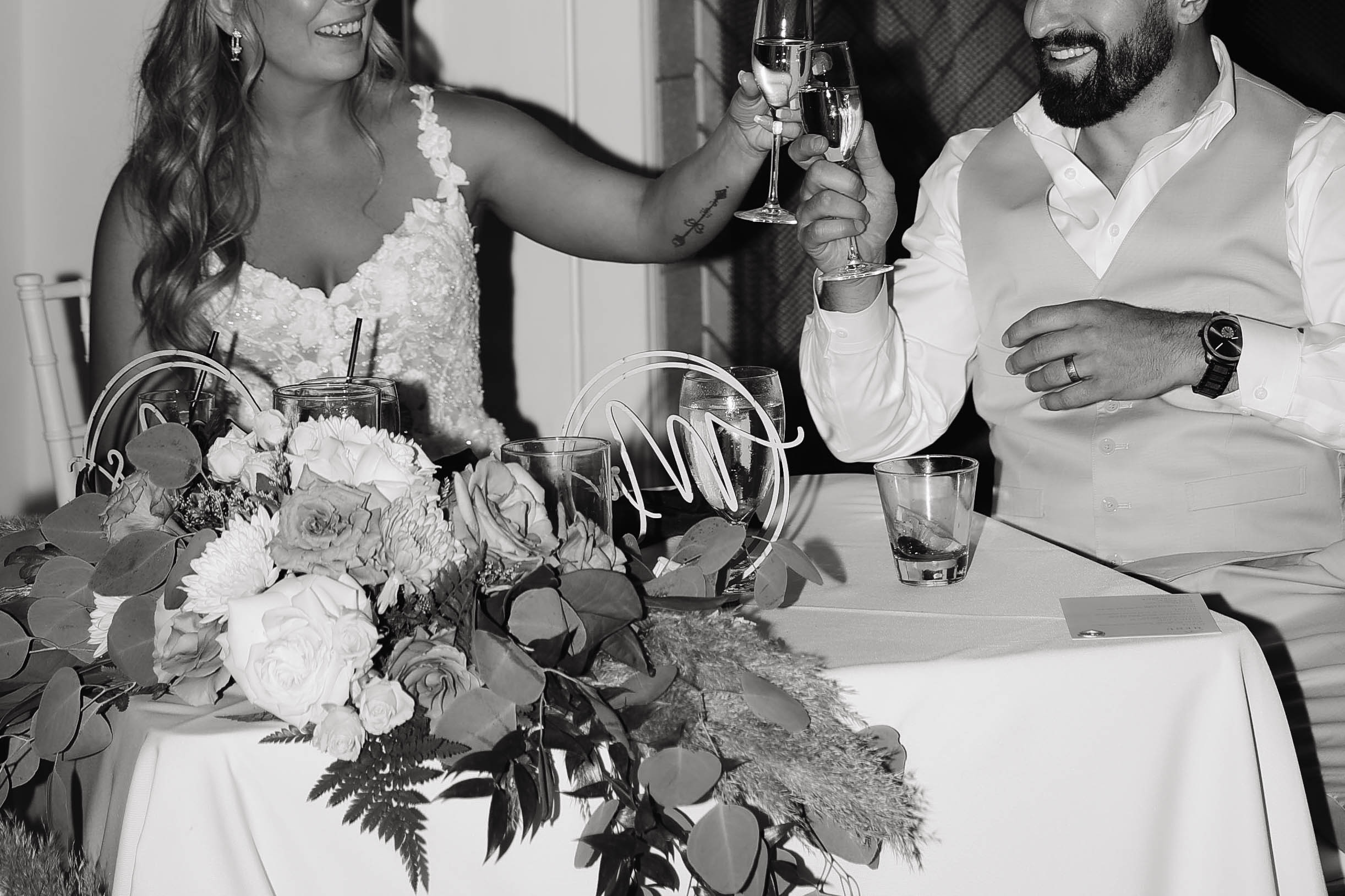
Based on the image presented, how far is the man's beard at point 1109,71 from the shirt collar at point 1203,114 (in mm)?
46

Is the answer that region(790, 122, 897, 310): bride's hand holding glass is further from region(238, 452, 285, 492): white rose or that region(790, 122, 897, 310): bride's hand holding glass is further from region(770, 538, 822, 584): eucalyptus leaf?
region(238, 452, 285, 492): white rose

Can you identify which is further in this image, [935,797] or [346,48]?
[346,48]

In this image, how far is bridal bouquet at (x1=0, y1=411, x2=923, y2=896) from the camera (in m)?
0.77

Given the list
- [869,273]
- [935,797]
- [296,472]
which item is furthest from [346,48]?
[935,797]

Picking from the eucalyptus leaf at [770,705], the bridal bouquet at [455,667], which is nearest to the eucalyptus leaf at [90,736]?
the bridal bouquet at [455,667]

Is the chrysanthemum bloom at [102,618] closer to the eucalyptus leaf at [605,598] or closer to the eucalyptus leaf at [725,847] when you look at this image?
the eucalyptus leaf at [605,598]

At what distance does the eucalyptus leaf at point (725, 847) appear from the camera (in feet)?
2.56

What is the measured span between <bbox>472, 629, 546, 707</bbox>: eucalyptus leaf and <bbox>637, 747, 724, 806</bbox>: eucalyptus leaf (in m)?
0.08

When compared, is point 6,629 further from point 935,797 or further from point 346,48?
point 346,48

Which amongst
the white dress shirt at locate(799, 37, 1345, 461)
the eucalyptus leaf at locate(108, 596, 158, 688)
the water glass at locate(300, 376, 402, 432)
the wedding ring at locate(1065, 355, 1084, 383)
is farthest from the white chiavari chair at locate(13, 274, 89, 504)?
the wedding ring at locate(1065, 355, 1084, 383)

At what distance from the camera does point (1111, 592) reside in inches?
42.6

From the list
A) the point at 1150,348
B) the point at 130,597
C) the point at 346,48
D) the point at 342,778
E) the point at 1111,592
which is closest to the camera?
the point at 342,778

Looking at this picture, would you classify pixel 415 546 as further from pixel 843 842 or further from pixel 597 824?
pixel 843 842

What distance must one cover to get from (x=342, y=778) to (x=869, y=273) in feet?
2.77
